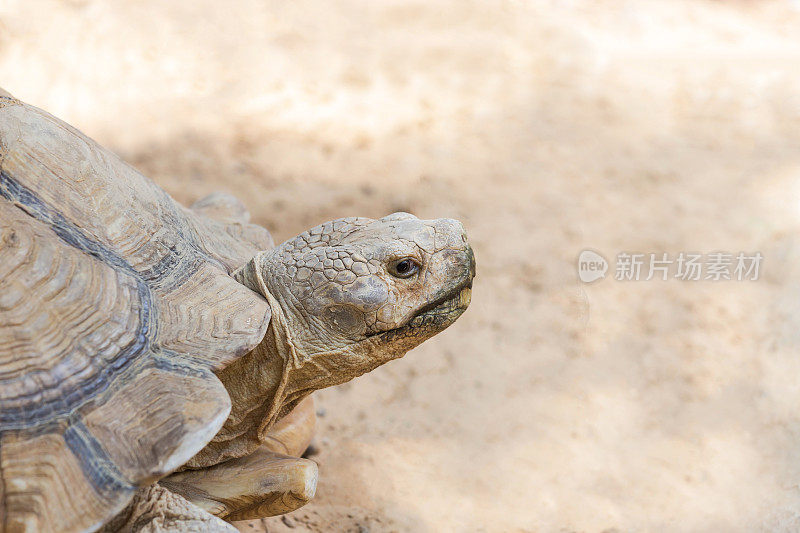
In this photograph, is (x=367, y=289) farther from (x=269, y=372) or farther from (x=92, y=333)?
(x=92, y=333)

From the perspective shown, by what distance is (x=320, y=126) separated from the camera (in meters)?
4.82

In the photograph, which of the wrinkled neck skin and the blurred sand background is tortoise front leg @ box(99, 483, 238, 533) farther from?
the blurred sand background

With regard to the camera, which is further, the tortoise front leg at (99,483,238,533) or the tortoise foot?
the tortoise foot

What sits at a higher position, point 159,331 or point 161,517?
point 159,331

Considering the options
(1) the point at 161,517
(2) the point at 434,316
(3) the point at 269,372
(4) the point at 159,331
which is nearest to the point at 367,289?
(2) the point at 434,316

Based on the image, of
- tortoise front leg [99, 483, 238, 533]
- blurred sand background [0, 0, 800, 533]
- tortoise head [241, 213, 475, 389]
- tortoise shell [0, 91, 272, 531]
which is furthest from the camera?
blurred sand background [0, 0, 800, 533]

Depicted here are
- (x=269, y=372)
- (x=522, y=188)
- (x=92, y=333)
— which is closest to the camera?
(x=92, y=333)

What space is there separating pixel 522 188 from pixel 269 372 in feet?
8.93

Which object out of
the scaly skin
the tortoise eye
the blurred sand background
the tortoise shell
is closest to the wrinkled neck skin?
the scaly skin

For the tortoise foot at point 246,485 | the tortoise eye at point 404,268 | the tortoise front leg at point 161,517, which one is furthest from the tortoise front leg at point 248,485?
the tortoise eye at point 404,268

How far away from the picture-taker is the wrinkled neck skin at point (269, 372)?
7.36ft

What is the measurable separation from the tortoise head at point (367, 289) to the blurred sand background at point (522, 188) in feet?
2.84

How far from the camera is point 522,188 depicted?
457 centimetres

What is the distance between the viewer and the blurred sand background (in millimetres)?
3164
